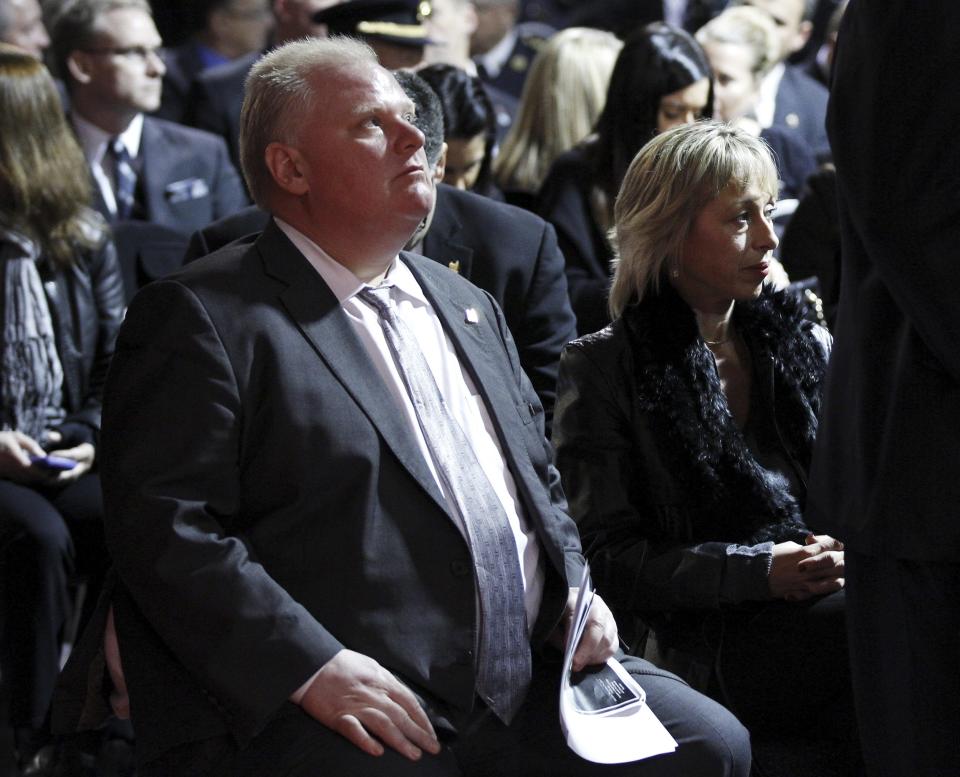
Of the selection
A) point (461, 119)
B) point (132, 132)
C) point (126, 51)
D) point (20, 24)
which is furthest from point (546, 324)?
point (20, 24)

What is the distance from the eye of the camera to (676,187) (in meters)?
2.84

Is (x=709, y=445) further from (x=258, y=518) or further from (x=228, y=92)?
(x=228, y=92)

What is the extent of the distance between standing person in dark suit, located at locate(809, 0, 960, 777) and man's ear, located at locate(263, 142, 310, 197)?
2.82 ft

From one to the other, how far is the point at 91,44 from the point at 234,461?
10.6ft

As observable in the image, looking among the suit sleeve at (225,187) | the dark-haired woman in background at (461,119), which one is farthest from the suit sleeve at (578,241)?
the suit sleeve at (225,187)

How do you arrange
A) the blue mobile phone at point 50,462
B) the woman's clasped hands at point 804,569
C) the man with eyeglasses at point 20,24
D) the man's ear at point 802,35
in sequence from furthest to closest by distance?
the man's ear at point 802,35
the man with eyeglasses at point 20,24
the blue mobile phone at point 50,462
the woman's clasped hands at point 804,569

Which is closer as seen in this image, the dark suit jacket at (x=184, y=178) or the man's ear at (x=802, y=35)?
the dark suit jacket at (x=184, y=178)

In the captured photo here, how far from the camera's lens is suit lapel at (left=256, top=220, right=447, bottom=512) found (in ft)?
7.06

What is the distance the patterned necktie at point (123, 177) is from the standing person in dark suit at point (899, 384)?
3079 millimetres

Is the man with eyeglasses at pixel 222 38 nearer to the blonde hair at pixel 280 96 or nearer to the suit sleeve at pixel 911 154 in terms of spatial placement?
the blonde hair at pixel 280 96

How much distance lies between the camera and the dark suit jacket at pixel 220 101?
17.8 feet

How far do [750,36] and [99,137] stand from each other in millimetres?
2496

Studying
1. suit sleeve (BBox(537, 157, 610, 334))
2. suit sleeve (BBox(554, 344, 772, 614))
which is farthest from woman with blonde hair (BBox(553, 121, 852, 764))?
suit sleeve (BBox(537, 157, 610, 334))

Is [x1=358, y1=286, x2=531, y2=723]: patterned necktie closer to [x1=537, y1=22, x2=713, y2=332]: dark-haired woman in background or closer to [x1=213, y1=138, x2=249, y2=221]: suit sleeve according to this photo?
[x1=537, y1=22, x2=713, y2=332]: dark-haired woman in background
